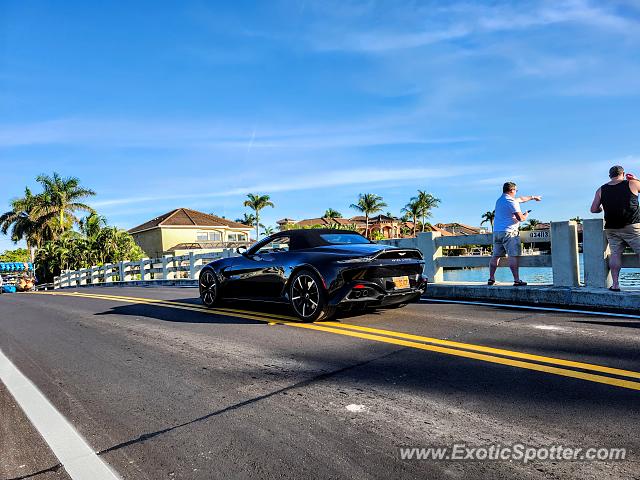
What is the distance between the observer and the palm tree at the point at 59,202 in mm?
47250

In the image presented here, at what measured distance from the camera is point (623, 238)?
6547mm

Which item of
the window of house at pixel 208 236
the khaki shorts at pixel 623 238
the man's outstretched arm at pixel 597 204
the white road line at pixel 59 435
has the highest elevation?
the window of house at pixel 208 236

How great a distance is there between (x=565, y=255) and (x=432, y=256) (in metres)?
Result: 2.59

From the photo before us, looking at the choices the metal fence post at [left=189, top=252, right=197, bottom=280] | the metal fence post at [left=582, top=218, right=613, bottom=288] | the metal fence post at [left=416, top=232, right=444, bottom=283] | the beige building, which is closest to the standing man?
the metal fence post at [left=582, top=218, right=613, bottom=288]

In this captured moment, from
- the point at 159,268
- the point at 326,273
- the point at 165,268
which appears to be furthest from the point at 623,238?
the point at 159,268

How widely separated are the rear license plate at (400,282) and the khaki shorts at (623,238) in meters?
3.10

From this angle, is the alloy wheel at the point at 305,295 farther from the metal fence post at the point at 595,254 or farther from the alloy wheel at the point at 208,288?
the metal fence post at the point at 595,254

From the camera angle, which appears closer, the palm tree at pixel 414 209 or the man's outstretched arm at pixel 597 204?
the man's outstretched arm at pixel 597 204

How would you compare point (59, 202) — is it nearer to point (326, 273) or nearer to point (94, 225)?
point (94, 225)

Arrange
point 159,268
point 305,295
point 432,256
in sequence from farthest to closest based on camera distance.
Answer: point 159,268 → point 432,256 → point 305,295

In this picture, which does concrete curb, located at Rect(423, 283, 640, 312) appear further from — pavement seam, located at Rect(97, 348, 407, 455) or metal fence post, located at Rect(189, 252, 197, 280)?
metal fence post, located at Rect(189, 252, 197, 280)

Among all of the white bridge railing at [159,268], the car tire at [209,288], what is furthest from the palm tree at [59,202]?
the car tire at [209,288]

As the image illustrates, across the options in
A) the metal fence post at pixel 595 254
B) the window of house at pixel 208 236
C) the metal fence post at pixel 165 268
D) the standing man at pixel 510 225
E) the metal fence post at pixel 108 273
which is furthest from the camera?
the window of house at pixel 208 236

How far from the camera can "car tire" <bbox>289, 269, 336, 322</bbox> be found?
5.94m
